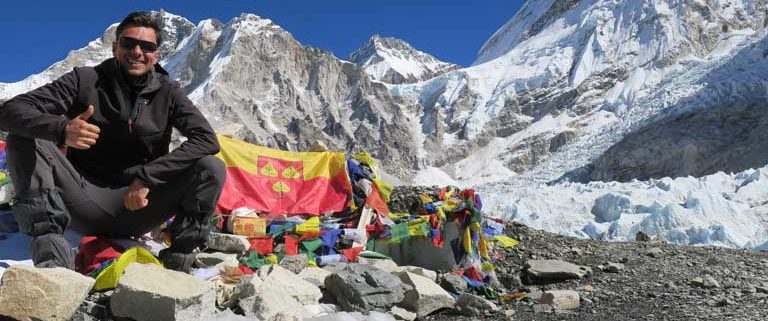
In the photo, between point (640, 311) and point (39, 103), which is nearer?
point (39, 103)

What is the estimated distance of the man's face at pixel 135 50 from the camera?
310 centimetres

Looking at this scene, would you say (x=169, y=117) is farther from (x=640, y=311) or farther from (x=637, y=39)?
(x=637, y=39)

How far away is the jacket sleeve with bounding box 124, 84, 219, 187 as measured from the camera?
117 inches

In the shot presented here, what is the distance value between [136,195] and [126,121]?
0.41m

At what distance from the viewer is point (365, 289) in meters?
3.53

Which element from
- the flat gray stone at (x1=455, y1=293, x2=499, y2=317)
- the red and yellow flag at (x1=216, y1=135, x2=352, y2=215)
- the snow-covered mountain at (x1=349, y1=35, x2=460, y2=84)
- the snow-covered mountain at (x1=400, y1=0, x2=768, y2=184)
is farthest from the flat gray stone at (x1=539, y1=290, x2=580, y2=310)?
the snow-covered mountain at (x1=349, y1=35, x2=460, y2=84)

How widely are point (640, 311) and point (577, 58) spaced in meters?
113

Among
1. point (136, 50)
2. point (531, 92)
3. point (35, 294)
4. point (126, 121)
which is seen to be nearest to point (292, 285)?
point (126, 121)

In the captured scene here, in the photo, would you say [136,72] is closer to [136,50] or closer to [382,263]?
[136,50]

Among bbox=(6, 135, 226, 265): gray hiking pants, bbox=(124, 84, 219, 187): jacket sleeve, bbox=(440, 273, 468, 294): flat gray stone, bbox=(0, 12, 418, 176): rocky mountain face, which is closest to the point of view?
bbox=(6, 135, 226, 265): gray hiking pants

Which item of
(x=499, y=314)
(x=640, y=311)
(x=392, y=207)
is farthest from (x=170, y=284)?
(x=392, y=207)

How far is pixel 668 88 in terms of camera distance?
72.1 metres

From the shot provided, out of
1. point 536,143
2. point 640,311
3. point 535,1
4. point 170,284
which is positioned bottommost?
point 640,311

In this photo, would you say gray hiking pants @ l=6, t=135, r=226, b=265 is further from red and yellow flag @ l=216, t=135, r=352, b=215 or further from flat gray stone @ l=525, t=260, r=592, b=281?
red and yellow flag @ l=216, t=135, r=352, b=215
